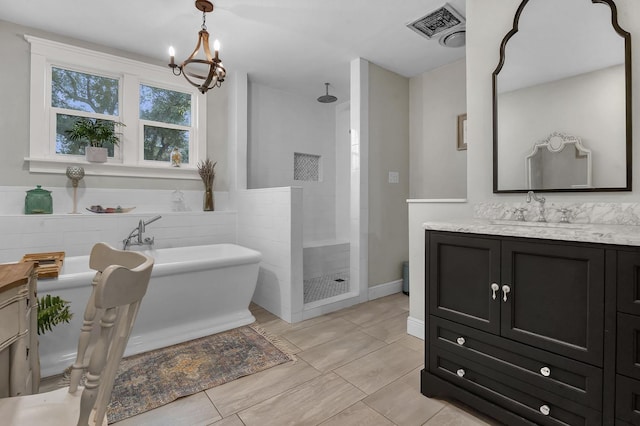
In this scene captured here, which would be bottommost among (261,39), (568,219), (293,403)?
(293,403)

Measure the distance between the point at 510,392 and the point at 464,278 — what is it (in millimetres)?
528

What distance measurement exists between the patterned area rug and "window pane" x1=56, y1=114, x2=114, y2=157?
204cm

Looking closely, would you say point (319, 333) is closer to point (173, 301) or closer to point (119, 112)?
point (173, 301)

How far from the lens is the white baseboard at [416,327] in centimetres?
247

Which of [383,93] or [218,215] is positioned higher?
[383,93]

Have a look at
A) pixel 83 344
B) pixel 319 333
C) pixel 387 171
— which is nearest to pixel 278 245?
pixel 319 333

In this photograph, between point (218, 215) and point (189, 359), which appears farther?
point (218, 215)

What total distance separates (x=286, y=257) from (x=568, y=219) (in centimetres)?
202

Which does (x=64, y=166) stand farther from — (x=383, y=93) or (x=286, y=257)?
(x=383, y=93)

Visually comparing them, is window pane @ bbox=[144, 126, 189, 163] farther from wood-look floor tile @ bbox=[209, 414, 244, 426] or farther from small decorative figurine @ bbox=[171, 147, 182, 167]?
wood-look floor tile @ bbox=[209, 414, 244, 426]

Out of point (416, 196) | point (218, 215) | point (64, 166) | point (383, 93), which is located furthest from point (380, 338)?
point (64, 166)

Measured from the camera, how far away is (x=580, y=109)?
1.69 m

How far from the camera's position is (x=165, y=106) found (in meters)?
3.41

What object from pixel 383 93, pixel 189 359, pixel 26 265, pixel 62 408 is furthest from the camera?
pixel 383 93
